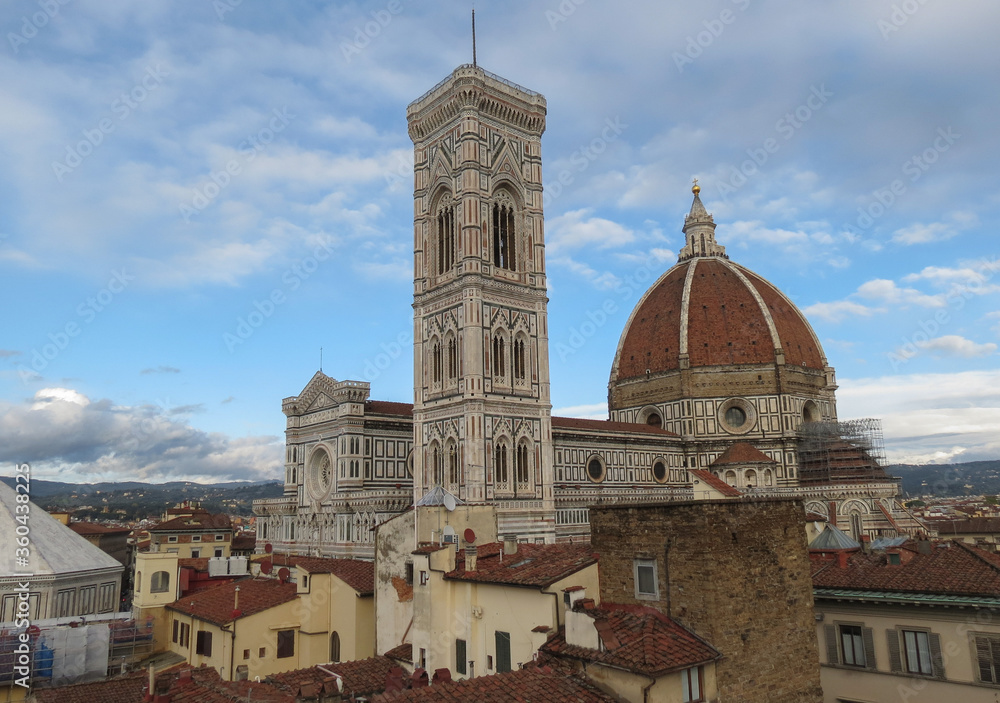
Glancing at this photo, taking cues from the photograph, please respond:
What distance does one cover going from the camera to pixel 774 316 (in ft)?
228

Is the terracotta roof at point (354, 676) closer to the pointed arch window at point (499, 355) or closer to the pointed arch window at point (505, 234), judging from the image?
the pointed arch window at point (499, 355)

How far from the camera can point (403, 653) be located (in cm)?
2116

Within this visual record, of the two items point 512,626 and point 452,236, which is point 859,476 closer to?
point 452,236

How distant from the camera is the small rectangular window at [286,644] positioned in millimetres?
27688

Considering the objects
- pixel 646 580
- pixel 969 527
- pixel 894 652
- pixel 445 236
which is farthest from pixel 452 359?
pixel 969 527

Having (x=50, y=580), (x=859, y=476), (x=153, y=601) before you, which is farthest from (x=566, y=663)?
(x=859, y=476)

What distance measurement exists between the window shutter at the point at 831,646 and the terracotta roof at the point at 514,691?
8815 millimetres

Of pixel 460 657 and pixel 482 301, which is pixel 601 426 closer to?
pixel 482 301

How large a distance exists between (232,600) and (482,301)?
2268 centimetres

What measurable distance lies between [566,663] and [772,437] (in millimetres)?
54310

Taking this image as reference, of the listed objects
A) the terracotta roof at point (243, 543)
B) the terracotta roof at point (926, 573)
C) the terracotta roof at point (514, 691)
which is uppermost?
the terracotta roof at point (926, 573)

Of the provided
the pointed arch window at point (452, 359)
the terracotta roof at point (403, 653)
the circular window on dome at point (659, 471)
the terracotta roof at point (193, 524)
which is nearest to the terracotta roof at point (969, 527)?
the circular window on dome at point (659, 471)

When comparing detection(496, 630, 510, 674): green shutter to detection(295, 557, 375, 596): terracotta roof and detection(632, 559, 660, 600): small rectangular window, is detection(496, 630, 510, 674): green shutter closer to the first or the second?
detection(632, 559, 660, 600): small rectangular window

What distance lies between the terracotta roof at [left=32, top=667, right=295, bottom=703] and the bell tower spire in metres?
67.4
